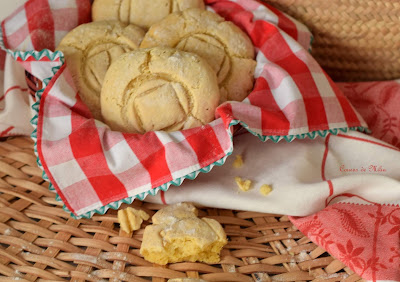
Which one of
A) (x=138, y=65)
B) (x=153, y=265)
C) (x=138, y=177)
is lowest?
(x=153, y=265)

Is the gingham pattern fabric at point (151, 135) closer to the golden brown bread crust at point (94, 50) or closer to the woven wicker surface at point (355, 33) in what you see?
the golden brown bread crust at point (94, 50)

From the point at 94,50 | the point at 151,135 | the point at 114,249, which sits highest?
the point at 94,50

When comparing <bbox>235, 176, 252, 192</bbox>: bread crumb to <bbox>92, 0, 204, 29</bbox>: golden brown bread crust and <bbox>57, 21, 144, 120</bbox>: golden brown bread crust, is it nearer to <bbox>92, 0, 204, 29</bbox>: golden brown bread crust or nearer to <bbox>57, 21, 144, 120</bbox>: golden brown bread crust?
<bbox>57, 21, 144, 120</bbox>: golden brown bread crust

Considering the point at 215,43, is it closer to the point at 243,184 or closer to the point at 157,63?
the point at 157,63

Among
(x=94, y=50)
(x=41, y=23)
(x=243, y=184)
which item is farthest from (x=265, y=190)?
(x=41, y=23)

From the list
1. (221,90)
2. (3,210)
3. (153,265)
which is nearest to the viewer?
(153,265)

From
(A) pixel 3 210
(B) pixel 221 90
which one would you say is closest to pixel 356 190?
(B) pixel 221 90

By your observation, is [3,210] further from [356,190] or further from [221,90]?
[356,190]
